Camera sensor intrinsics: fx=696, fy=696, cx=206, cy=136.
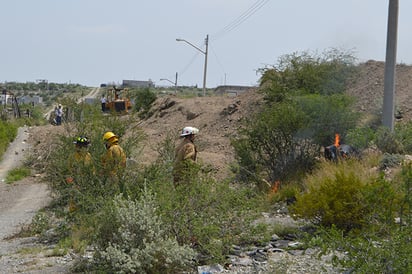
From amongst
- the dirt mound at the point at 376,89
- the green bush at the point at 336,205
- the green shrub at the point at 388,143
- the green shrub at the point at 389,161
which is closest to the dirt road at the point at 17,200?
the green bush at the point at 336,205

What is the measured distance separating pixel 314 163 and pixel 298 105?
281 cm

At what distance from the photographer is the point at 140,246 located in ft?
26.5

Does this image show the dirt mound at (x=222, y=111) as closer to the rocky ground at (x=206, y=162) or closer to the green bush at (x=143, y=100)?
the rocky ground at (x=206, y=162)

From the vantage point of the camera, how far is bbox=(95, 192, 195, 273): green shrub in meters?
7.88

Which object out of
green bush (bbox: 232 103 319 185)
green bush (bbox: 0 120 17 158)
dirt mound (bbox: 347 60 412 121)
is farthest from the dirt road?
dirt mound (bbox: 347 60 412 121)

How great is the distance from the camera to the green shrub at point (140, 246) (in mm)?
7875

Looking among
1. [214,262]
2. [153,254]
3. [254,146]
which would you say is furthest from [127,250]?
[254,146]

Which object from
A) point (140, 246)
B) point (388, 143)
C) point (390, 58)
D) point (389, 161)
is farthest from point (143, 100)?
point (140, 246)

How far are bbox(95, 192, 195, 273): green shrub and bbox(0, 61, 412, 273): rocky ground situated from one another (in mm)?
530

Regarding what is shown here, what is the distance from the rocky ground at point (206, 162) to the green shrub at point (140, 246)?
0.53 metres

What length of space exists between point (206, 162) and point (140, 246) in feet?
42.1

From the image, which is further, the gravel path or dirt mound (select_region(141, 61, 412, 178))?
dirt mound (select_region(141, 61, 412, 178))

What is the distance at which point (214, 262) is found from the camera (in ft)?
28.1

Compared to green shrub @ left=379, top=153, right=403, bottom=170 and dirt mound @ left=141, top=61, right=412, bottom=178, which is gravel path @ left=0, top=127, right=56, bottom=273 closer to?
dirt mound @ left=141, top=61, right=412, bottom=178
